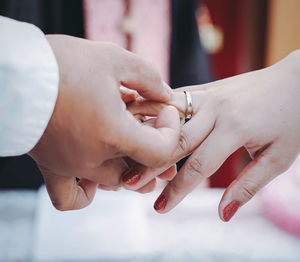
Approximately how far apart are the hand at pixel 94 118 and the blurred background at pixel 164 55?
0.37 meters

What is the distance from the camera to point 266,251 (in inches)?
33.3

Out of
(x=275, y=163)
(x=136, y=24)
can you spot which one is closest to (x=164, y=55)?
(x=136, y=24)

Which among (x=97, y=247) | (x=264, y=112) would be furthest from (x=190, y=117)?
(x=97, y=247)

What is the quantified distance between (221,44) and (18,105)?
2.21 metres

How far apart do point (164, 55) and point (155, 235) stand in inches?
33.2

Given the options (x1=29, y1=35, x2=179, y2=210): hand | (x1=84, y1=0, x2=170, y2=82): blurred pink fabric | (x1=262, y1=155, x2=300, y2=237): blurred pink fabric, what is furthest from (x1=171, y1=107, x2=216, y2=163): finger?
(x1=84, y1=0, x2=170, y2=82): blurred pink fabric

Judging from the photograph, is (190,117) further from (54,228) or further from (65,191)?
(54,228)

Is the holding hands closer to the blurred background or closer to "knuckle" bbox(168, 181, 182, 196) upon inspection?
"knuckle" bbox(168, 181, 182, 196)

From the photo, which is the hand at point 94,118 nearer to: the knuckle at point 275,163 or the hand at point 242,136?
the hand at point 242,136

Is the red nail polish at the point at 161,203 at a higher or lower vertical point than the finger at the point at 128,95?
lower

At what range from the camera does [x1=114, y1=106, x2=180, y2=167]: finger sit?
0.54 m

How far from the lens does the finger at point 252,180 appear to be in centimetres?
71

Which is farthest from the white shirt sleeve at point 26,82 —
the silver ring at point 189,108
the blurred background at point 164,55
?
the blurred background at point 164,55

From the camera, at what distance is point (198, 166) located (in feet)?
2.28
